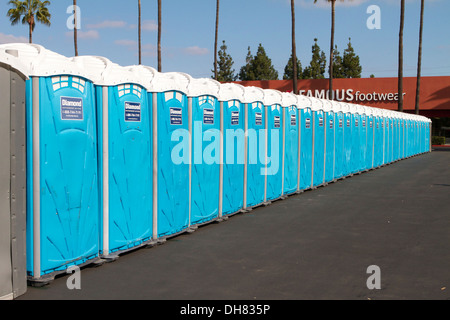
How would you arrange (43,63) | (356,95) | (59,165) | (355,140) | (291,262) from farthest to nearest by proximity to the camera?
(356,95) → (355,140) → (291,262) → (59,165) → (43,63)

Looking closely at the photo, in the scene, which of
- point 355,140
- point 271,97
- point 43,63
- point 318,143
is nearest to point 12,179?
point 43,63

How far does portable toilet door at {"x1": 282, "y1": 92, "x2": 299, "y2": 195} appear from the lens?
40.9ft

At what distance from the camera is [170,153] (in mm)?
7934

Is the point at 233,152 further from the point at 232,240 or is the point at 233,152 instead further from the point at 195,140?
the point at 232,240

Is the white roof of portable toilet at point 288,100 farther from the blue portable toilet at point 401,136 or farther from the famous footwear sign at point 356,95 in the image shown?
the famous footwear sign at point 356,95

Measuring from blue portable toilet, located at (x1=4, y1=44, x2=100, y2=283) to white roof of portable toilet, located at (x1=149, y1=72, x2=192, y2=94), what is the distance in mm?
1246

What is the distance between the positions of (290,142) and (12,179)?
27.5 feet

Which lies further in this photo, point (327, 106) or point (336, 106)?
point (336, 106)

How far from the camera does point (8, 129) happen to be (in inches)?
202

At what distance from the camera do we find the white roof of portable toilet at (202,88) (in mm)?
8345

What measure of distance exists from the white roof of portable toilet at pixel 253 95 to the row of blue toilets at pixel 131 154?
26mm

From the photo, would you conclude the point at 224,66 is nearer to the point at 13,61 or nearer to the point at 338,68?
the point at 338,68

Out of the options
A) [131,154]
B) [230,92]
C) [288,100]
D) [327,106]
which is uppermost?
[230,92]

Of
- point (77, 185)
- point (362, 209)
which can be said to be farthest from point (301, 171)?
point (77, 185)
